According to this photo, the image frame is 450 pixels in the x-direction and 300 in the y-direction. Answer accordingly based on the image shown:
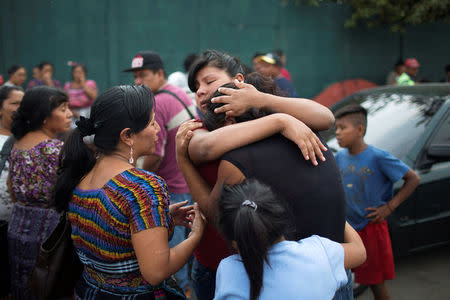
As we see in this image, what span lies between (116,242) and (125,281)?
0.20 meters

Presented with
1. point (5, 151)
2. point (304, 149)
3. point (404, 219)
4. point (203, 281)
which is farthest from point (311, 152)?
point (404, 219)

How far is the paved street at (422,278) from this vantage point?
3832 millimetres

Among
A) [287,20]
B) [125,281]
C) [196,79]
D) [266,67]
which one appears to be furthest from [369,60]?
[125,281]

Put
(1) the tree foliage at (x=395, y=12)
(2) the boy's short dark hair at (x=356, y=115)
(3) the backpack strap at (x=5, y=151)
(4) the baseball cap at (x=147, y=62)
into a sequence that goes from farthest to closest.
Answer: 1. (1) the tree foliage at (x=395, y=12)
2. (4) the baseball cap at (x=147, y=62)
3. (2) the boy's short dark hair at (x=356, y=115)
4. (3) the backpack strap at (x=5, y=151)

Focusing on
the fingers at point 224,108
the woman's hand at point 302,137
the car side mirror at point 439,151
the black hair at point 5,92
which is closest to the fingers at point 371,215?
the car side mirror at point 439,151

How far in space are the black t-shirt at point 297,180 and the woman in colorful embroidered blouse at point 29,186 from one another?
1648 millimetres

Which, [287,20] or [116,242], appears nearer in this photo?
[116,242]

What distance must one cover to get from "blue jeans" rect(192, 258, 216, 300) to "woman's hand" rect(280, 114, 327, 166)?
0.82m

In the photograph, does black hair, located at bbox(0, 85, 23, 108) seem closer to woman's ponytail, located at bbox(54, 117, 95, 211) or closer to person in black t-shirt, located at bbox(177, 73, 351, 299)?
woman's ponytail, located at bbox(54, 117, 95, 211)

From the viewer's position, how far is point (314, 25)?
11133mm

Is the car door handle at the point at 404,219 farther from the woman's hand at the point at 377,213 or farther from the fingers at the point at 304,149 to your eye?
the fingers at the point at 304,149

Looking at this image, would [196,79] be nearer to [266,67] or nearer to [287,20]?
[266,67]

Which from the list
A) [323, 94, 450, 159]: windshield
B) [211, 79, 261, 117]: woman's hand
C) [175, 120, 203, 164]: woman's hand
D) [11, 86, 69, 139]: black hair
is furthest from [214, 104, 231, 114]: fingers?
[323, 94, 450, 159]: windshield

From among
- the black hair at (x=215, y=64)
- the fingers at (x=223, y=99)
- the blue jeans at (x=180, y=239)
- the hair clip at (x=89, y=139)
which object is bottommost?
the blue jeans at (x=180, y=239)
